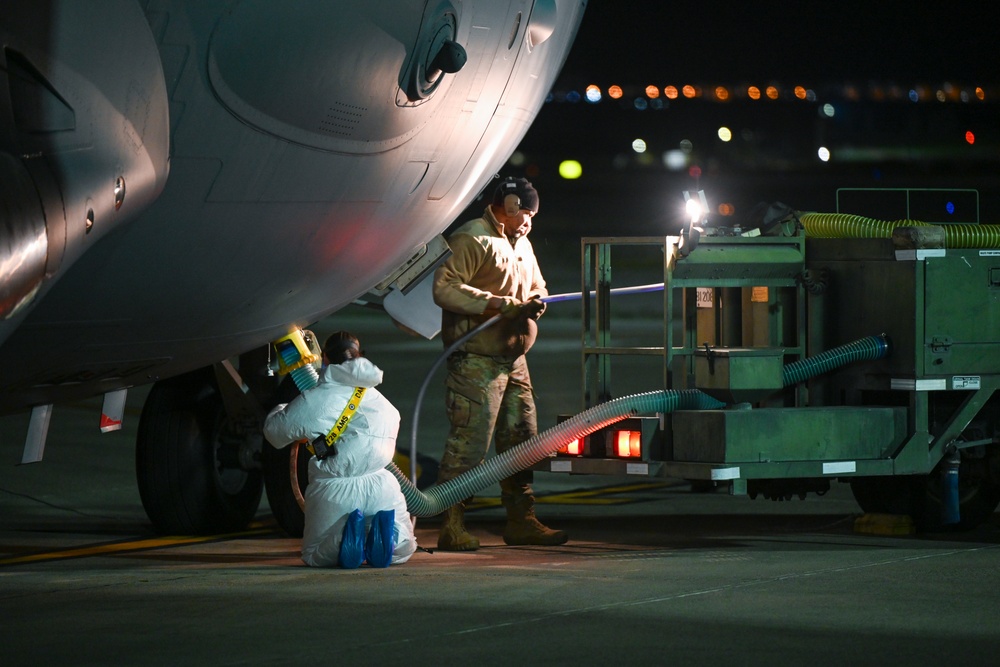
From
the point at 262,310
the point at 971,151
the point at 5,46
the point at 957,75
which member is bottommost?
the point at 262,310

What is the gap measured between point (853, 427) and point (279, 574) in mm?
3028

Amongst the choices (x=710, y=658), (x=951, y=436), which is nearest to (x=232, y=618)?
(x=710, y=658)

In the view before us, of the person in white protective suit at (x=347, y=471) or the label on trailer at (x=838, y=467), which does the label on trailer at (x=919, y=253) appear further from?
the person in white protective suit at (x=347, y=471)

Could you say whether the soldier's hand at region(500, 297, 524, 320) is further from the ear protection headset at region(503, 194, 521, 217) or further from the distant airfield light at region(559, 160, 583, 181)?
the distant airfield light at region(559, 160, 583, 181)

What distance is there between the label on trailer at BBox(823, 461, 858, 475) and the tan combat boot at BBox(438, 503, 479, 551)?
1848 mm

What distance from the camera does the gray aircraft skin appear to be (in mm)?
4242

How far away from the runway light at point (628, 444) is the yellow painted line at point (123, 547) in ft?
7.29

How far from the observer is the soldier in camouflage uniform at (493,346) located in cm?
803

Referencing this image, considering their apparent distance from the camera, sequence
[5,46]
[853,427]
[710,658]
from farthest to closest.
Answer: [853,427] → [710,658] → [5,46]

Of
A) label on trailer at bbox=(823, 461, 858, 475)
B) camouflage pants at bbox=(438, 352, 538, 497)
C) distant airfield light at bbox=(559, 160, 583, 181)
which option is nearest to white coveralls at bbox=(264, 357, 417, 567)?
camouflage pants at bbox=(438, 352, 538, 497)

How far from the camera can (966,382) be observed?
26.7ft

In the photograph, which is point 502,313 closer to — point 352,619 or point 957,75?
point 352,619

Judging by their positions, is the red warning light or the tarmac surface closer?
the tarmac surface

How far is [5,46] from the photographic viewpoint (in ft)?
13.2
